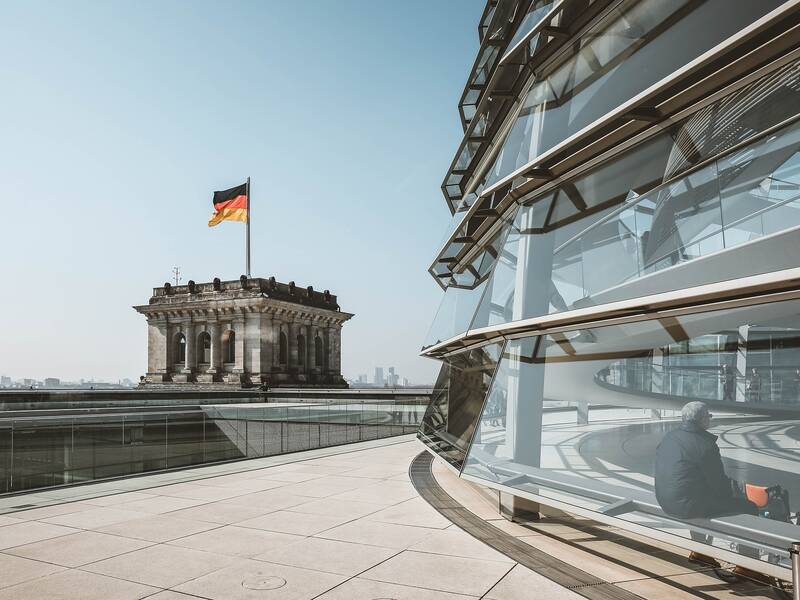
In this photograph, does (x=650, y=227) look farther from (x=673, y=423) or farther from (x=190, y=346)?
(x=190, y=346)

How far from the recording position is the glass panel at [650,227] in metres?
5.01

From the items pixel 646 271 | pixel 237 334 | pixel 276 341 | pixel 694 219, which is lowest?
pixel 276 341

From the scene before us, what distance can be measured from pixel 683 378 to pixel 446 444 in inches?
230

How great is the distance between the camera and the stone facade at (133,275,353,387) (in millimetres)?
58625

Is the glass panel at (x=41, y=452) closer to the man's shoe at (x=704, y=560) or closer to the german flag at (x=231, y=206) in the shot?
the man's shoe at (x=704, y=560)

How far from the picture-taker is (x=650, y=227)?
243 inches

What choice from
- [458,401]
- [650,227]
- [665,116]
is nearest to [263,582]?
[650,227]

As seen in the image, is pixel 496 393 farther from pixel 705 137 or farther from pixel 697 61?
pixel 697 61

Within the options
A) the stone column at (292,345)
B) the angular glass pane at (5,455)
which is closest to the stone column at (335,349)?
the stone column at (292,345)

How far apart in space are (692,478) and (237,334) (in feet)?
186

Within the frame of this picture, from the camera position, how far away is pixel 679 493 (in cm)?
538

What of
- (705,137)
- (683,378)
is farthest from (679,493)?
(705,137)

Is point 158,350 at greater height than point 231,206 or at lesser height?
lesser

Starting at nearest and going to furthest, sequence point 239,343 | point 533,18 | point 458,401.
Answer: point 533,18, point 458,401, point 239,343
